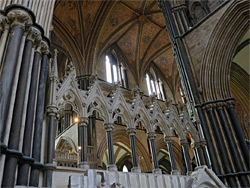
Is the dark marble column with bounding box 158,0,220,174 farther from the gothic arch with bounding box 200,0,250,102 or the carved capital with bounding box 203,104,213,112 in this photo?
→ the gothic arch with bounding box 200,0,250,102

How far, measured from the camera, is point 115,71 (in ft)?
50.1

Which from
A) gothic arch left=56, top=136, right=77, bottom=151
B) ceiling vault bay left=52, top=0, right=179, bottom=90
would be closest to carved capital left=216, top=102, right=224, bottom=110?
gothic arch left=56, top=136, right=77, bottom=151

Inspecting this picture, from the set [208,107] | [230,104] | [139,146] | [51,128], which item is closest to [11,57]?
[51,128]

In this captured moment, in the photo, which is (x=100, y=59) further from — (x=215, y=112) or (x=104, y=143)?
(x=215, y=112)

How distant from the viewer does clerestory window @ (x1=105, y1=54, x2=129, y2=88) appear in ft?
48.4

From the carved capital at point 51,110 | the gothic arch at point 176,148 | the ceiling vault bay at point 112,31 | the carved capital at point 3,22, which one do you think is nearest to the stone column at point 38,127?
the carved capital at point 51,110

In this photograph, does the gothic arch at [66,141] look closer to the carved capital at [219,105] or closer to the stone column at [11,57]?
the carved capital at [219,105]

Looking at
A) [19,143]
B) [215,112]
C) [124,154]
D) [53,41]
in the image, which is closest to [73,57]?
[53,41]

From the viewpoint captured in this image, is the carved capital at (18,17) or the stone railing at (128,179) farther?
the carved capital at (18,17)

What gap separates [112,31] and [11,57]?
445 inches

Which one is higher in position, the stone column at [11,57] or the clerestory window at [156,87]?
the clerestory window at [156,87]

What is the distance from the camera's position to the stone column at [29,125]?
348 centimetres

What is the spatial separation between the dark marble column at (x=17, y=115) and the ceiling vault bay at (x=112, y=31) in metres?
8.60

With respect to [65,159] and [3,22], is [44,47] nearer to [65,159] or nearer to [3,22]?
[3,22]
